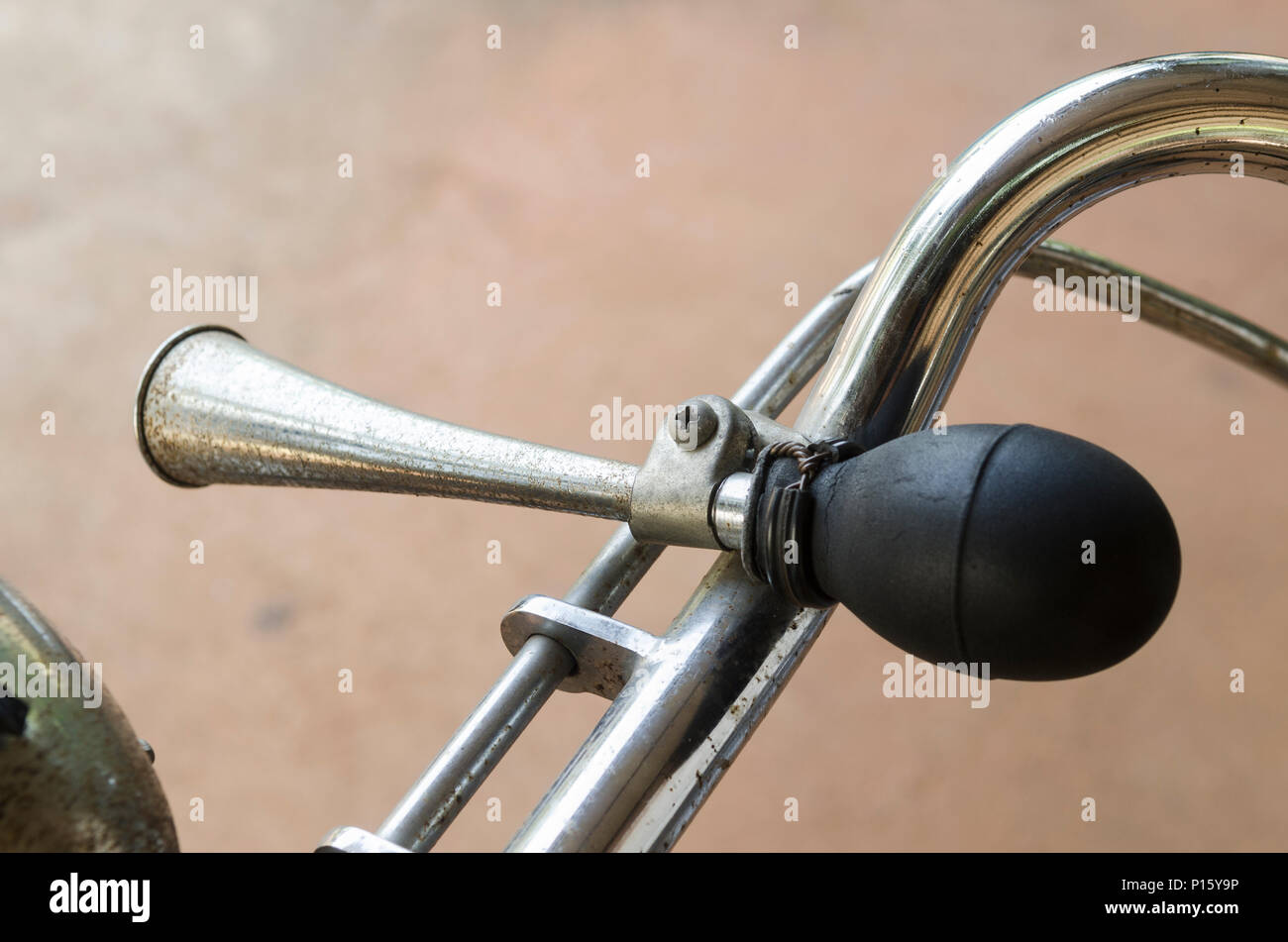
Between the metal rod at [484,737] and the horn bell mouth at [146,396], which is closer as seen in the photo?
the metal rod at [484,737]

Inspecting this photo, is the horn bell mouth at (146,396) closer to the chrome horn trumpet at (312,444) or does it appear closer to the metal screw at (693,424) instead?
the chrome horn trumpet at (312,444)

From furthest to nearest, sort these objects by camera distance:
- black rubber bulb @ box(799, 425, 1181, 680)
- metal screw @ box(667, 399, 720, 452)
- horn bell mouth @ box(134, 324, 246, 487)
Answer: horn bell mouth @ box(134, 324, 246, 487), metal screw @ box(667, 399, 720, 452), black rubber bulb @ box(799, 425, 1181, 680)

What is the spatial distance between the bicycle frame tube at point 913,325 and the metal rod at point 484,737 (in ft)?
0.20

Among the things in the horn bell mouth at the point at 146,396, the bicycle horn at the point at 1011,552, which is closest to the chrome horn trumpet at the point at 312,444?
the horn bell mouth at the point at 146,396

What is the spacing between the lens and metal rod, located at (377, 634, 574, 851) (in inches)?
16.5

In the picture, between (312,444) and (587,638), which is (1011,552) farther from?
(312,444)

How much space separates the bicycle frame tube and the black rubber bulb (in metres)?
0.06

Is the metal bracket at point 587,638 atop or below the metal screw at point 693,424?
below

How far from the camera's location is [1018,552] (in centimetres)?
31

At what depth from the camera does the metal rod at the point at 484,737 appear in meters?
0.42

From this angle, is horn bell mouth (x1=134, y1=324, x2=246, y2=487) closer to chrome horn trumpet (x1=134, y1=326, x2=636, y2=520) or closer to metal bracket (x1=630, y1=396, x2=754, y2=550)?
chrome horn trumpet (x1=134, y1=326, x2=636, y2=520)

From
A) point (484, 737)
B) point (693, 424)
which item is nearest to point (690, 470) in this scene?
point (693, 424)

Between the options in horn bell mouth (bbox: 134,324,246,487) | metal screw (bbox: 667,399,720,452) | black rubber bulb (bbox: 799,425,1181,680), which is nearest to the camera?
black rubber bulb (bbox: 799,425,1181,680)

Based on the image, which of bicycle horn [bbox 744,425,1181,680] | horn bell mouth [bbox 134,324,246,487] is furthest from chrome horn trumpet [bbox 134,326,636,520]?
bicycle horn [bbox 744,425,1181,680]
